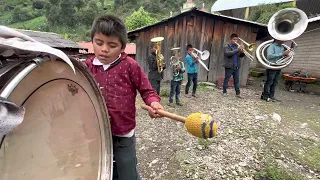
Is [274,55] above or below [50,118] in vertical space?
above

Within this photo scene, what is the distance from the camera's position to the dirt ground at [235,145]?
3.47m

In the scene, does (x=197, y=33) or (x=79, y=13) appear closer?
(x=197, y=33)

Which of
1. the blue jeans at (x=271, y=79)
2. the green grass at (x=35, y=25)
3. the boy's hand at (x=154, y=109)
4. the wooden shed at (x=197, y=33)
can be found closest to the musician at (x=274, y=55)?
the blue jeans at (x=271, y=79)

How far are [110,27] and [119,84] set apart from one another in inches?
18.3

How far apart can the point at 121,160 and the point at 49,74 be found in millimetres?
1094

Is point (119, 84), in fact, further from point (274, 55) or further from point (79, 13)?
point (79, 13)

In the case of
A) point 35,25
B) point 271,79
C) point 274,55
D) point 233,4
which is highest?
point 233,4

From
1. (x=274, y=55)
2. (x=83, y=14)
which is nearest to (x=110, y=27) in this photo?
(x=274, y=55)

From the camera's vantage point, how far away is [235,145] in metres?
4.20

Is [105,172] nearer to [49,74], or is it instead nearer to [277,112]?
[49,74]

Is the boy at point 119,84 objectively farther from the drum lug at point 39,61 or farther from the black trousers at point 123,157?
the drum lug at point 39,61

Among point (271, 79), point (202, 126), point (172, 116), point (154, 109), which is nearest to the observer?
point (202, 126)

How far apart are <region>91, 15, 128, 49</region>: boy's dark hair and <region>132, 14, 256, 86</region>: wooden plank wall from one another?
27.8 feet

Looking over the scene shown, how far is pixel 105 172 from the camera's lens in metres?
1.98
